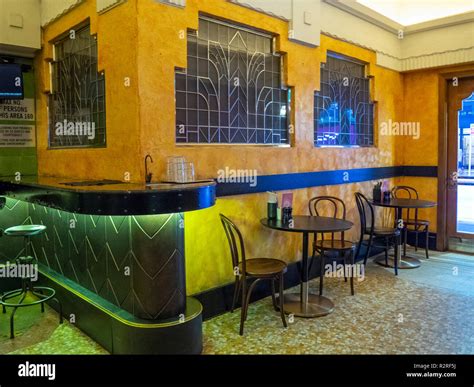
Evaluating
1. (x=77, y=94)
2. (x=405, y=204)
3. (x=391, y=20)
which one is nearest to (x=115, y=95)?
(x=77, y=94)

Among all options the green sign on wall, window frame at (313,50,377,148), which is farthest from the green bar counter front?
window frame at (313,50,377,148)

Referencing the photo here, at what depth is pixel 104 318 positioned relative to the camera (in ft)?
10.3

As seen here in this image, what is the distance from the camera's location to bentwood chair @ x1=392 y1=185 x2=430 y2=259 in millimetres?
5855

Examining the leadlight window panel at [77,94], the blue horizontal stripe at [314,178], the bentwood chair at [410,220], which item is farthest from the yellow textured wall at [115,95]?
the bentwood chair at [410,220]

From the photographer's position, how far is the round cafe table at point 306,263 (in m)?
3.68

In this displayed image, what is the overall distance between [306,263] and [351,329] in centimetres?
68

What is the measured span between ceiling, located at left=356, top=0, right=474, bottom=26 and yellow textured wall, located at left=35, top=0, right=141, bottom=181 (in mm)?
3736

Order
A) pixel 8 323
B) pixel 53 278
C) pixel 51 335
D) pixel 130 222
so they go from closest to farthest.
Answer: pixel 130 222, pixel 51 335, pixel 8 323, pixel 53 278

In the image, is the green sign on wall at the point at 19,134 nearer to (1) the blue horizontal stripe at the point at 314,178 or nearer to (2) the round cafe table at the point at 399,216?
(1) the blue horizontal stripe at the point at 314,178

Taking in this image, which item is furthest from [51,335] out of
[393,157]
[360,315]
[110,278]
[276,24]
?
[393,157]

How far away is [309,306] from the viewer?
156 inches

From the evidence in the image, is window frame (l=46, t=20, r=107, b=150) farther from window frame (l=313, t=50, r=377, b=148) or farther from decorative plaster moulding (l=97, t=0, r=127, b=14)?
window frame (l=313, t=50, r=377, b=148)

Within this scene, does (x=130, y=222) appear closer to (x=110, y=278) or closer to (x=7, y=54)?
(x=110, y=278)
